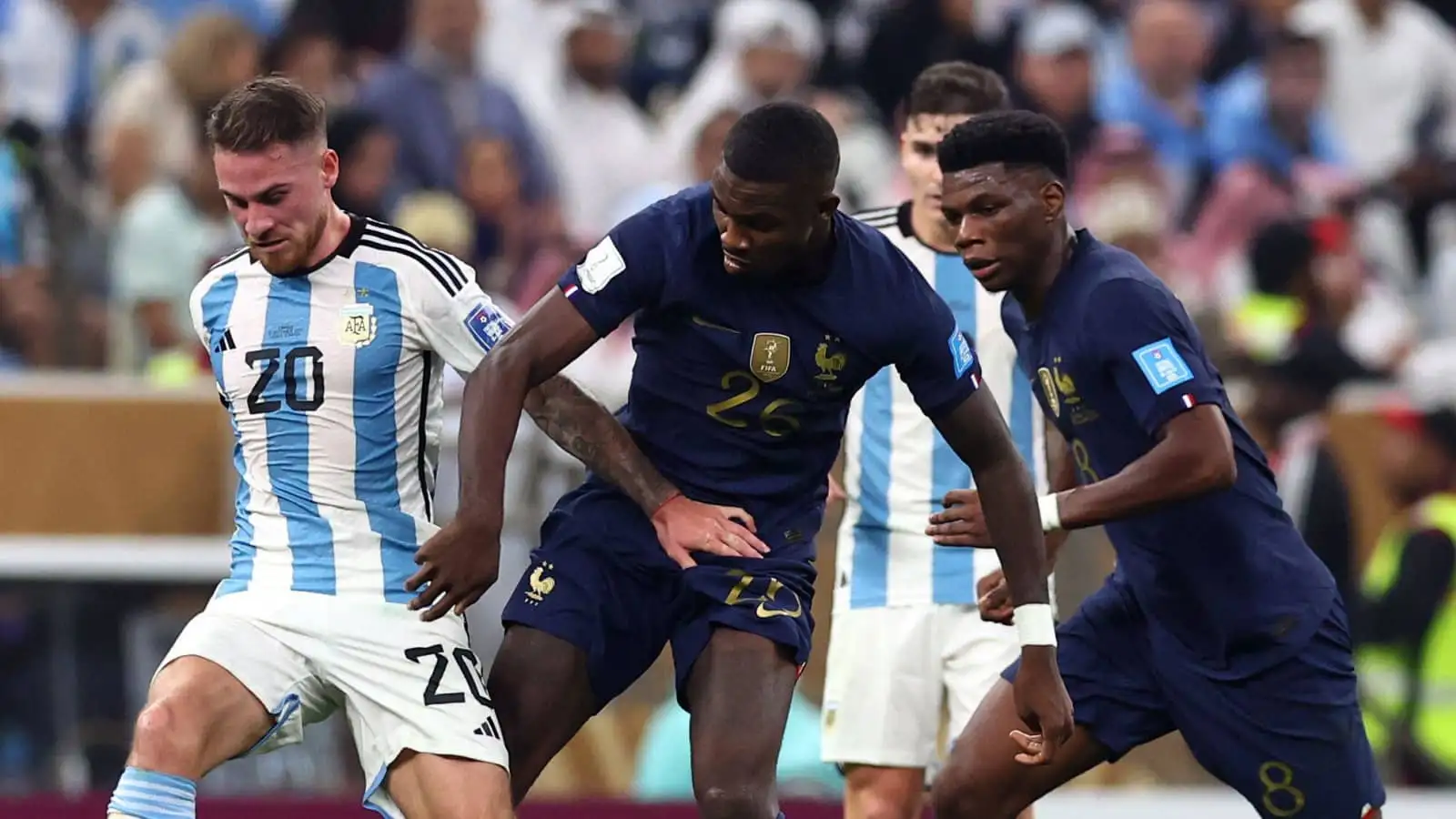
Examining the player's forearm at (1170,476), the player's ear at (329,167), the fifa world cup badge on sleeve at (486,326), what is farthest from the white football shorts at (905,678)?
the player's ear at (329,167)

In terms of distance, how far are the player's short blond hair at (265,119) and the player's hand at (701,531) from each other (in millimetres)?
1260

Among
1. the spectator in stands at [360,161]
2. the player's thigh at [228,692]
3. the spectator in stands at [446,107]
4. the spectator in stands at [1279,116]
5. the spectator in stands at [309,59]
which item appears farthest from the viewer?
the spectator in stands at [1279,116]

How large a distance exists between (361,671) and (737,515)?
3.27 feet

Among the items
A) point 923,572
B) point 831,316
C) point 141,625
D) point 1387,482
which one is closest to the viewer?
point 831,316

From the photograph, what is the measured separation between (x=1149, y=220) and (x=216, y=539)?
4.69m

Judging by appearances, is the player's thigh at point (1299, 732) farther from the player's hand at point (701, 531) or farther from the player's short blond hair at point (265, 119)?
the player's short blond hair at point (265, 119)

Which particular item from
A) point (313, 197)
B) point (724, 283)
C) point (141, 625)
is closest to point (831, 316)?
point (724, 283)

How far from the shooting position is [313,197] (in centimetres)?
567

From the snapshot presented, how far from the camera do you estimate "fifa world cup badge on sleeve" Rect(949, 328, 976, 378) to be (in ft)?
18.4

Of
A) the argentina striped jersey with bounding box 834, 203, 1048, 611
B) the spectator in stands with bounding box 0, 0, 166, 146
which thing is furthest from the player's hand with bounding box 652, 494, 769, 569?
the spectator in stands with bounding box 0, 0, 166, 146

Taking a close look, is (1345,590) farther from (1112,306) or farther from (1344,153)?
(1112,306)

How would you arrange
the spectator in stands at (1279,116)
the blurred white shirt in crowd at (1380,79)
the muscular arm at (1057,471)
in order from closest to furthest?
the muscular arm at (1057,471) < the spectator in stands at (1279,116) < the blurred white shirt in crowd at (1380,79)

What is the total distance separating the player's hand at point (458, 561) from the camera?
17.3 feet

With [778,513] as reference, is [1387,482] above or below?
below
